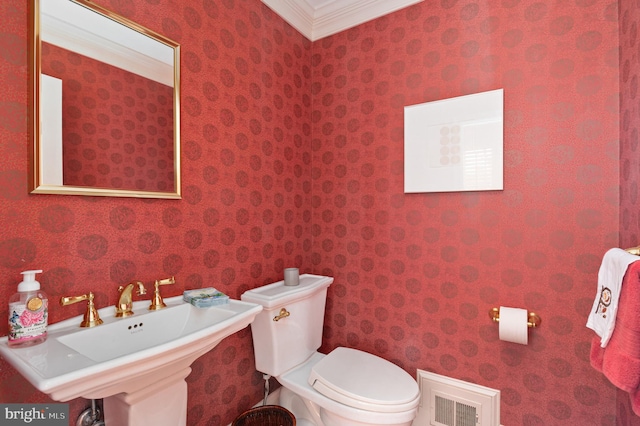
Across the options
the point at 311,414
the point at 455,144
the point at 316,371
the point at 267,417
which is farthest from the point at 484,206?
the point at 267,417

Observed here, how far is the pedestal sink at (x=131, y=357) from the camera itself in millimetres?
721

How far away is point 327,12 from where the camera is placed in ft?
6.67

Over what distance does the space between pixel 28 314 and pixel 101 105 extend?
0.75 m

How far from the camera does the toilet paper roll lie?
1.39 m

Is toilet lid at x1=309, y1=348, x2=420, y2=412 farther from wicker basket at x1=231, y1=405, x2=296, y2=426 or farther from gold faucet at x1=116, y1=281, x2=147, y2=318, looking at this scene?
gold faucet at x1=116, y1=281, x2=147, y2=318

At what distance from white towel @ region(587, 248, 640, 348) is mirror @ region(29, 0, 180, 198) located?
161 centimetres

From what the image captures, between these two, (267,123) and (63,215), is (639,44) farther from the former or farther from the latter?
(63,215)

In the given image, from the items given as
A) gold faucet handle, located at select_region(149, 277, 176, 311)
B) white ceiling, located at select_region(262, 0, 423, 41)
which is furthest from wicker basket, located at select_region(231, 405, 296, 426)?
A: white ceiling, located at select_region(262, 0, 423, 41)

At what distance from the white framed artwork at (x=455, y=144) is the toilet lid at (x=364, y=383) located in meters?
0.98

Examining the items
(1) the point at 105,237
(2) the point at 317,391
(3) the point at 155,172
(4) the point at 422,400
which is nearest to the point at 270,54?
(3) the point at 155,172

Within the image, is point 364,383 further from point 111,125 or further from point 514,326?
point 111,125

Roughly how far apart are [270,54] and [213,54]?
44 centimetres

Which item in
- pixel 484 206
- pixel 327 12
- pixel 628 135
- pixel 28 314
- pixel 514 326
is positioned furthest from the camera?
pixel 327 12

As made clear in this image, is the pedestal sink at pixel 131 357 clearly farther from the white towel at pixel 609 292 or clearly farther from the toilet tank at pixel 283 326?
the white towel at pixel 609 292
